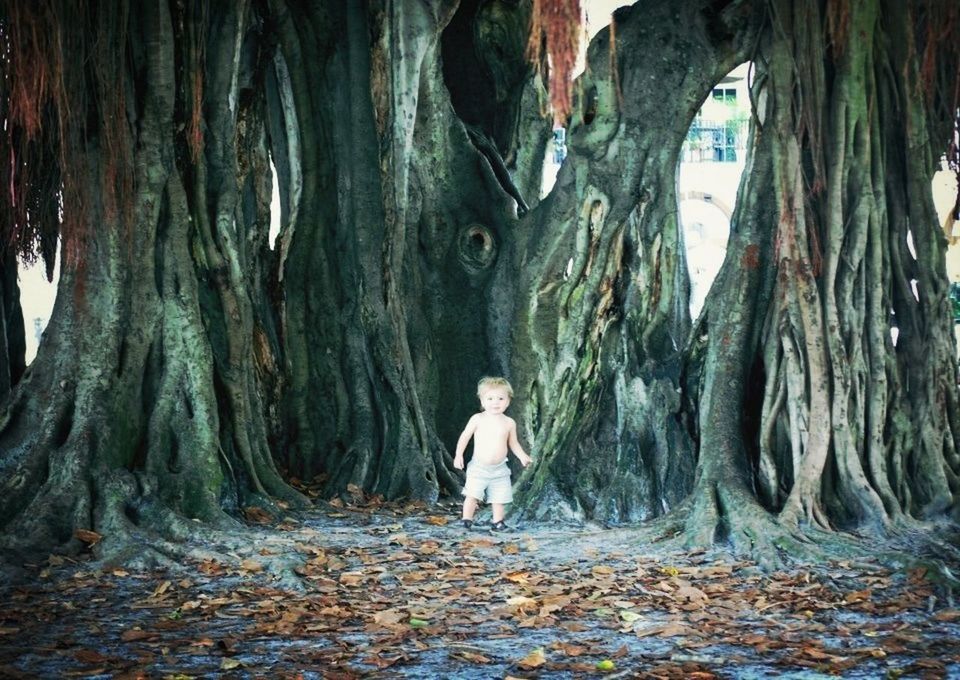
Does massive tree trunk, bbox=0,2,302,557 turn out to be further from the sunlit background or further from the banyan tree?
the sunlit background

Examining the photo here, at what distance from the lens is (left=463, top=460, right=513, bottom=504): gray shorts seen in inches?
309

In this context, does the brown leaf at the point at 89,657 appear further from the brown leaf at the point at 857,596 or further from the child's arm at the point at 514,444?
the child's arm at the point at 514,444

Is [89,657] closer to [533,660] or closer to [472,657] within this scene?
[472,657]

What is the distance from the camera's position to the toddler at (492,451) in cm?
781

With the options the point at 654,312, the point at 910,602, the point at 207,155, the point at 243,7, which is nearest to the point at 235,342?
the point at 207,155

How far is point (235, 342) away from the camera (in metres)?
8.38

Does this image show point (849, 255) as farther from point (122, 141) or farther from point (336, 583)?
point (122, 141)

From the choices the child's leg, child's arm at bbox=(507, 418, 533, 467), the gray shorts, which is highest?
child's arm at bbox=(507, 418, 533, 467)

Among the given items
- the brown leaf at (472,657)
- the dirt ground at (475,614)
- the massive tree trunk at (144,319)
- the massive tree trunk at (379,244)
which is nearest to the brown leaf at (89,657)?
the dirt ground at (475,614)

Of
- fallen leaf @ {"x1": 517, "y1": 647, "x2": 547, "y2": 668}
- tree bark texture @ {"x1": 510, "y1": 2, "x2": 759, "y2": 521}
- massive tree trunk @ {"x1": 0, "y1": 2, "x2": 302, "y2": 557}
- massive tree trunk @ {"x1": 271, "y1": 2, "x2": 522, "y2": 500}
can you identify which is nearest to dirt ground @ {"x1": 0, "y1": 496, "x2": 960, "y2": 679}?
fallen leaf @ {"x1": 517, "y1": 647, "x2": 547, "y2": 668}

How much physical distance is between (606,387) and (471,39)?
12.1ft

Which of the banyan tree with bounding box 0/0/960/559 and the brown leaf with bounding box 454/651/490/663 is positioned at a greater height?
the banyan tree with bounding box 0/0/960/559

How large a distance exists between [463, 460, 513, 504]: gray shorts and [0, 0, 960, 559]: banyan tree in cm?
19

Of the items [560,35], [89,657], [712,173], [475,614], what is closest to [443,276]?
[475,614]
